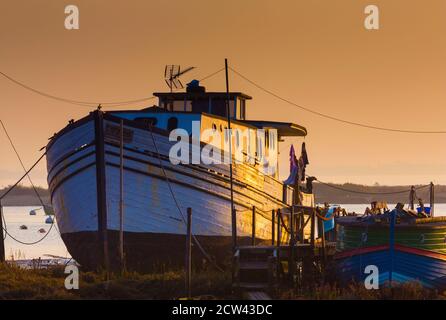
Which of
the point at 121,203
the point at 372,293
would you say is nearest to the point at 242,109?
the point at 121,203

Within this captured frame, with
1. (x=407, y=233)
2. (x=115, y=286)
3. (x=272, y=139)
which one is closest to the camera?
(x=115, y=286)

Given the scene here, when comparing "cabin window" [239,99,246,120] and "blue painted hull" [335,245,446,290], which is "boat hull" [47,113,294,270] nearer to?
"cabin window" [239,99,246,120]

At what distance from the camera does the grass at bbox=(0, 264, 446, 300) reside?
2108 centimetres

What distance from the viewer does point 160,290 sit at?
22125 mm

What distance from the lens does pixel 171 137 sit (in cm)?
2680

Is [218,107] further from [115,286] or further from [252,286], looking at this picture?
[115,286]

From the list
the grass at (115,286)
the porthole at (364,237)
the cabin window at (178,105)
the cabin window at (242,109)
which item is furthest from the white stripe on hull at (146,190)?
the porthole at (364,237)

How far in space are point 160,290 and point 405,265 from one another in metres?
6.68

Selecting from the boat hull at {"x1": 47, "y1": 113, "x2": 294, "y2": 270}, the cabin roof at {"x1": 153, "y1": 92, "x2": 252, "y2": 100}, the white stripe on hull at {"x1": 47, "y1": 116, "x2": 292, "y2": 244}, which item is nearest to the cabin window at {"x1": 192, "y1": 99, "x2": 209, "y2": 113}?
the cabin roof at {"x1": 153, "y1": 92, "x2": 252, "y2": 100}

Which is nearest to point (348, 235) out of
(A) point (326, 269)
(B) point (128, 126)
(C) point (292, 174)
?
Answer: (A) point (326, 269)

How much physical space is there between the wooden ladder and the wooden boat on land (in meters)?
4.48

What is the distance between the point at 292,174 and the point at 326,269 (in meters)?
9.89

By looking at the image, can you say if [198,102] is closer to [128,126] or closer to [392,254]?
[128,126]

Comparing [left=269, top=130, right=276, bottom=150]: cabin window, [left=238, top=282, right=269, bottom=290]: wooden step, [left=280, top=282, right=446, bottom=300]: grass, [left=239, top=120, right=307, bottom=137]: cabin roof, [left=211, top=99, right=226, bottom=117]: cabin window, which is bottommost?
[left=280, top=282, right=446, bottom=300]: grass
